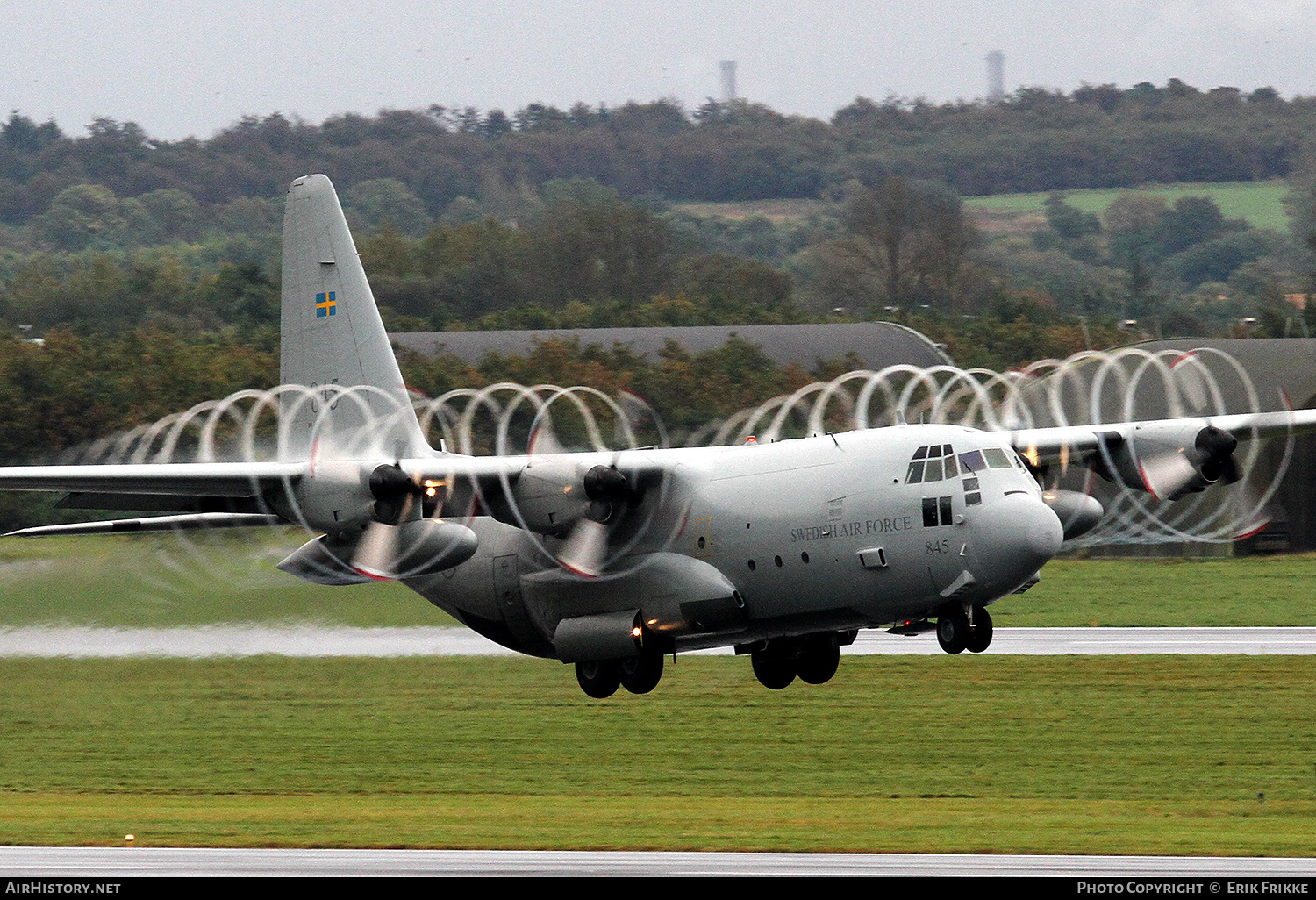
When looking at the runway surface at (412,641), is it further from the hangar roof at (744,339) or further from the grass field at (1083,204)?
the grass field at (1083,204)

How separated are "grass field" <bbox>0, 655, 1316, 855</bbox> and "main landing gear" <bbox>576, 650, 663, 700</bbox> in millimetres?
1698

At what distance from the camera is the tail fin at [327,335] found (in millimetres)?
31000

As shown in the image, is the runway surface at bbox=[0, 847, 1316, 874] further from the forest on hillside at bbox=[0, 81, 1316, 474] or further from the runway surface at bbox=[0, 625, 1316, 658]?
the forest on hillside at bbox=[0, 81, 1316, 474]

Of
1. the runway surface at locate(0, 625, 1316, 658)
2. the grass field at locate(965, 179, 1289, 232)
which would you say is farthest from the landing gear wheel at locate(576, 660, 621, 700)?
the grass field at locate(965, 179, 1289, 232)

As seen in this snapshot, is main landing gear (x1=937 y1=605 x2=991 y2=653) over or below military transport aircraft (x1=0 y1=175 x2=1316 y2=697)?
below

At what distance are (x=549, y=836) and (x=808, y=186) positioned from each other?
11755 centimetres

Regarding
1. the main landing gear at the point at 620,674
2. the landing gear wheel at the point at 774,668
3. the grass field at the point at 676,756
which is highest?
the main landing gear at the point at 620,674

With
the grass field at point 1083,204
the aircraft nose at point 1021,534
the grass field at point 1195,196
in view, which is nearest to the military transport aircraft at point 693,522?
the aircraft nose at point 1021,534

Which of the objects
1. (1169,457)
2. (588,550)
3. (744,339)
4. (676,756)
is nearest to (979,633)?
(1169,457)

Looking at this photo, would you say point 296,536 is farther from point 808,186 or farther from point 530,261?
point 808,186

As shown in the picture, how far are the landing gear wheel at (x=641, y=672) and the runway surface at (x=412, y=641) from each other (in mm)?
5840

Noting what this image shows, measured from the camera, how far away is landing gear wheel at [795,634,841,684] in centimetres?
2839

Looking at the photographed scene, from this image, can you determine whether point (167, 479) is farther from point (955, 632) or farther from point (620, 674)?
point (955, 632)

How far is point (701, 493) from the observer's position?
26.9 m
